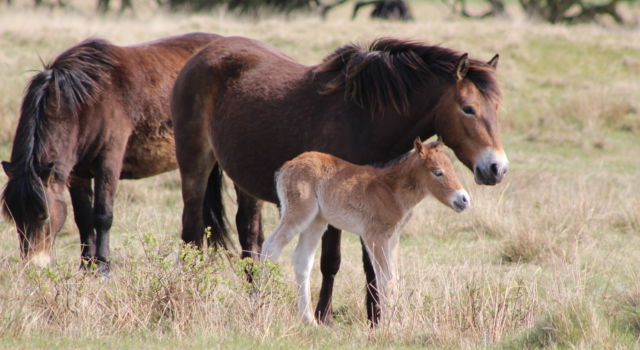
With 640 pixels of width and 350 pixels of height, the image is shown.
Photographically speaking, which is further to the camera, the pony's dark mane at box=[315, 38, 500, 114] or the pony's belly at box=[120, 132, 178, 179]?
the pony's belly at box=[120, 132, 178, 179]

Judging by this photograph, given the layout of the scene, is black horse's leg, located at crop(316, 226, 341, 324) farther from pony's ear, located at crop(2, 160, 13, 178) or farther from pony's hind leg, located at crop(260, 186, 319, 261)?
pony's ear, located at crop(2, 160, 13, 178)

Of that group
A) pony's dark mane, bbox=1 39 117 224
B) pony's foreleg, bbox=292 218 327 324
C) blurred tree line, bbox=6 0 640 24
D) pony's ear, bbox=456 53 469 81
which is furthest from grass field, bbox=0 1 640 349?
blurred tree line, bbox=6 0 640 24

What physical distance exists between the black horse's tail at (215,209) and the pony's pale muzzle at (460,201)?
2.92 m

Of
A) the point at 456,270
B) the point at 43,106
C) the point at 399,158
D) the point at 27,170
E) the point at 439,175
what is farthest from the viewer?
the point at 43,106

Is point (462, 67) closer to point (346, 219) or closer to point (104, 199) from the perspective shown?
point (346, 219)

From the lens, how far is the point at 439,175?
227 inches

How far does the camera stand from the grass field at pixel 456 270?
5.45m

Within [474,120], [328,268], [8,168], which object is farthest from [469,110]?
[8,168]

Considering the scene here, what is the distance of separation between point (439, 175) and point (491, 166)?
0.37 m

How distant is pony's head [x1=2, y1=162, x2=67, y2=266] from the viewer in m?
7.18

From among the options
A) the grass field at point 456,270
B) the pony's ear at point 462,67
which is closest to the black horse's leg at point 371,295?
the grass field at point 456,270

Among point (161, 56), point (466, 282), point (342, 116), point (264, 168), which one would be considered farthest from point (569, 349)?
point (161, 56)

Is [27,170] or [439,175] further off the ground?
[439,175]

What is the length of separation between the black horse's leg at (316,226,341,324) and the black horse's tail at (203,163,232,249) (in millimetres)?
1819
